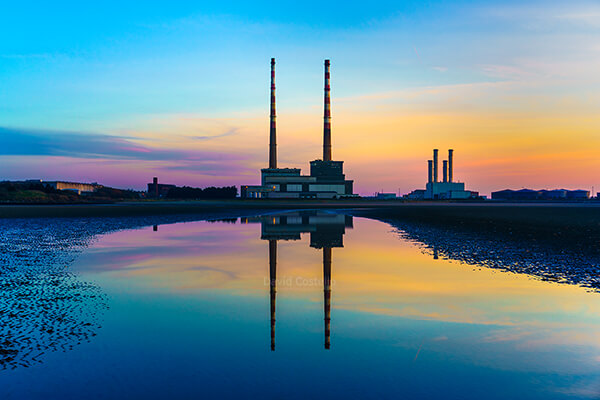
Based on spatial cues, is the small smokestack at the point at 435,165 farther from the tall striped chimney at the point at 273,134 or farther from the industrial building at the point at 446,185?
the tall striped chimney at the point at 273,134

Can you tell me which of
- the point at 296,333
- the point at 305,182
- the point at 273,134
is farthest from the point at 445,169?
the point at 296,333

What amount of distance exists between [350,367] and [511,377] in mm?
2236

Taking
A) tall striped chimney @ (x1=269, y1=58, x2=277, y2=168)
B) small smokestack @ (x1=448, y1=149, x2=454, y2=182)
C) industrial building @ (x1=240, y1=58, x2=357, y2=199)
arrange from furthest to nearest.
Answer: small smokestack @ (x1=448, y1=149, x2=454, y2=182) → industrial building @ (x1=240, y1=58, x2=357, y2=199) → tall striped chimney @ (x1=269, y1=58, x2=277, y2=168)

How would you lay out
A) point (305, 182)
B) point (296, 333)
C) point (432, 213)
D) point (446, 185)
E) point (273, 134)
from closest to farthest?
1. point (296, 333)
2. point (432, 213)
3. point (273, 134)
4. point (305, 182)
5. point (446, 185)

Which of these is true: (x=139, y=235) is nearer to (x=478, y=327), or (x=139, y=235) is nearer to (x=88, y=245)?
(x=88, y=245)

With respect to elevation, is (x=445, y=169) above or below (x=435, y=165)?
below

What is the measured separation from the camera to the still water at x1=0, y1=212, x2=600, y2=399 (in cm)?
575

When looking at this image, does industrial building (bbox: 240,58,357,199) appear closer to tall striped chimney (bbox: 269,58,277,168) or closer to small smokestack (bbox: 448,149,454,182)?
tall striped chimney (bbox: 269,58,277,168)

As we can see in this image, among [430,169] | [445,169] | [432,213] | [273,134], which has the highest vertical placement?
[273,134]

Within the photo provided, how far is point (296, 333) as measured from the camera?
806 cm

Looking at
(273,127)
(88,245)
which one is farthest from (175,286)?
(273,127)

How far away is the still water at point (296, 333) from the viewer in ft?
18.9

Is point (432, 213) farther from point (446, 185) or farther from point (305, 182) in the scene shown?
point (446, 185)

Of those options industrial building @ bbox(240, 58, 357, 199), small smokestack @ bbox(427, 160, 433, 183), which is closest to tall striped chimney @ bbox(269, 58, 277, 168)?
industrial building @ bbox(240, 58, 357, 199)
